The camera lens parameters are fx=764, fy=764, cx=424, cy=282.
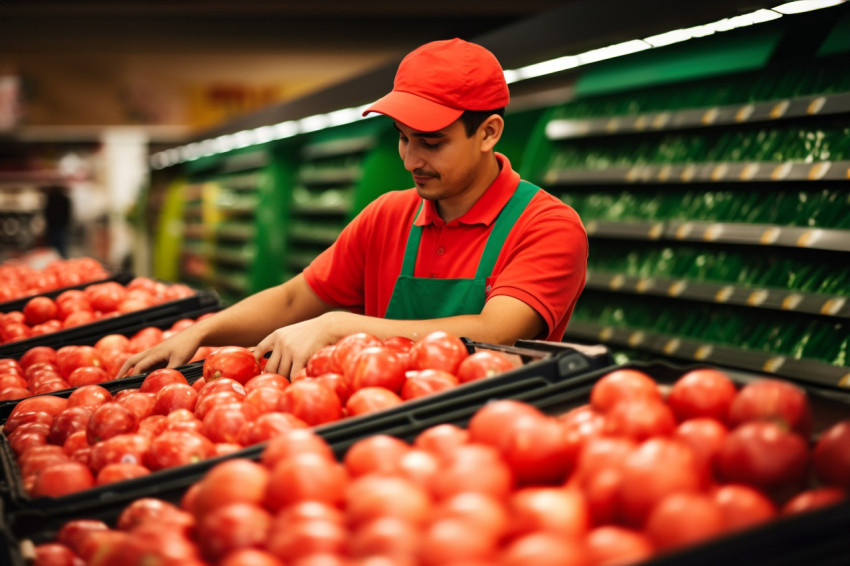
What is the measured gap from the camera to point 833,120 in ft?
11.7

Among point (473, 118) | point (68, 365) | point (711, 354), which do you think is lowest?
point (711, 354)

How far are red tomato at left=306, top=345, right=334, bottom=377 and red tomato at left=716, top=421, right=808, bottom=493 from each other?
88cm

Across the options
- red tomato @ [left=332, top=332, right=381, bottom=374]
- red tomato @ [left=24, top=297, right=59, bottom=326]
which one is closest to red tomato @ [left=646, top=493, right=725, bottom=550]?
red tomato @ [left=332, top=332, right=381, bottom=374]

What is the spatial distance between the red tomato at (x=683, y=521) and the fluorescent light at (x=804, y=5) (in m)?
2.71

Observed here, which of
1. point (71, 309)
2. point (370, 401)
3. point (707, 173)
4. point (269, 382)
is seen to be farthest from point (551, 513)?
point (707, 173)

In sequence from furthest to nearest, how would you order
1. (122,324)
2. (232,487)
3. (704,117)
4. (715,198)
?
(715,198), (704,117), (122,324), (232,487)

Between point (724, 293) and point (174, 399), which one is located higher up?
point (174, 399)

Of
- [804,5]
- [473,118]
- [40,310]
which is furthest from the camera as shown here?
[40,310]

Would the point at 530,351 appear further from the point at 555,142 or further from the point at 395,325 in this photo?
the point at 555,142

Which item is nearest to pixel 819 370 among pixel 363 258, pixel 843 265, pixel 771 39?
pixel 843 265

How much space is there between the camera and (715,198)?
13.5ft

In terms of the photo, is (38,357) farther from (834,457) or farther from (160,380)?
(834,457)

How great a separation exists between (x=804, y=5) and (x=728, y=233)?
117cm

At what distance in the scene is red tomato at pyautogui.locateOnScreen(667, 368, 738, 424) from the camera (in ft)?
4.10
